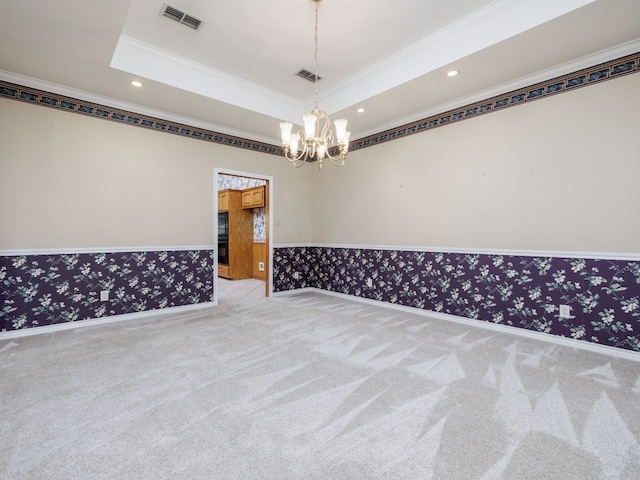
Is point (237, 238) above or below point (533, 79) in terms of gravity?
below

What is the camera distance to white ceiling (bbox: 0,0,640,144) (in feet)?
8.45

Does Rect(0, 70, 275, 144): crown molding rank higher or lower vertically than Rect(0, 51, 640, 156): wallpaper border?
higher

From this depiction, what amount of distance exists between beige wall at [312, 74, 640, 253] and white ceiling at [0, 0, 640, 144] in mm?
410

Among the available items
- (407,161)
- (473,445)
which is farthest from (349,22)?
(473,445)

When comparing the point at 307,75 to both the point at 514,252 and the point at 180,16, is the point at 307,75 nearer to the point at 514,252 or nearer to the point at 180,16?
the point at 180,16

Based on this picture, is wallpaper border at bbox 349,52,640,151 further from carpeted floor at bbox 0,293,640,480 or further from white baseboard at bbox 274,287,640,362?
carpeted floor at bbox 0,293,640,480

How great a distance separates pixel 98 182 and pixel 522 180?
499 centimetres

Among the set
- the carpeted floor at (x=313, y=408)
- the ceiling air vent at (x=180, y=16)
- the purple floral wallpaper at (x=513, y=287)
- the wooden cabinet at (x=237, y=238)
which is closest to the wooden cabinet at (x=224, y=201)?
the wooden cabinet at (x=237, y=238)

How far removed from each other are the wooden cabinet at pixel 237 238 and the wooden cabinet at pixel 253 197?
23 centimetres

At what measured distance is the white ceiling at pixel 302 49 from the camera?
2.58m

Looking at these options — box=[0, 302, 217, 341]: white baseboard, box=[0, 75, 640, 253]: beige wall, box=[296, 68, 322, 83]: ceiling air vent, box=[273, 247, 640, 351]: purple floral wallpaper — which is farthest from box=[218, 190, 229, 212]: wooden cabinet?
box=[296, 68, 322, 83]: ceiling air vent

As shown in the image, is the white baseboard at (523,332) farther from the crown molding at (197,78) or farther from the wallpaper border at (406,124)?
the crown molding at (197,78)

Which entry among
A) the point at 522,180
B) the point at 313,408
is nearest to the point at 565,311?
the point at 522,180

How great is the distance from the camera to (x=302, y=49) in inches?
133
